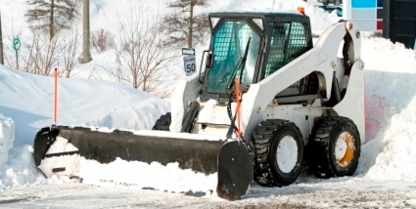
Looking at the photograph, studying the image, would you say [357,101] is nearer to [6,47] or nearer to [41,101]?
[41,101]

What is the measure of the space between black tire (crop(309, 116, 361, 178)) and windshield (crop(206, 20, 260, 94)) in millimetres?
1161

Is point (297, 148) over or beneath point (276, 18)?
beneath

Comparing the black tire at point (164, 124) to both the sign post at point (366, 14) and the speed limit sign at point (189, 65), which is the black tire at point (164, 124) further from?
the sign post at point (366, 14)

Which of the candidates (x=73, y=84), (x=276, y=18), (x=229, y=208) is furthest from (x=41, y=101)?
(x=229, y=208)

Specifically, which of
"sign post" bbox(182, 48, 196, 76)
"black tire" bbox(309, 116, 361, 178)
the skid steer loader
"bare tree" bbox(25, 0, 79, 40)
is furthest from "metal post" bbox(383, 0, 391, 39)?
"bare tree" bbox(25, 0, 79, 40)

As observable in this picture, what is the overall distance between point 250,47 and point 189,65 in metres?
1.06

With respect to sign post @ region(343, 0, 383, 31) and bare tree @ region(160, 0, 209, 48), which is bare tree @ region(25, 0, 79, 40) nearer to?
bare tree @ region(160, 0, 209, 48)

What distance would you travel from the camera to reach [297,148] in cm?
1058

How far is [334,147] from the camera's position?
11.0 m

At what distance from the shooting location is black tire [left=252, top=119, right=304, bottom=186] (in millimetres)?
10094

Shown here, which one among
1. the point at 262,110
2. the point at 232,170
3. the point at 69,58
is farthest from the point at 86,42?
the point at 232,170

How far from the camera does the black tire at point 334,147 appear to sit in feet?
36.0

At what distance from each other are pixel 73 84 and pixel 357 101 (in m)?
4.70

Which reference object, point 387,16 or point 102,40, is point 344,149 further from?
point 102,40
